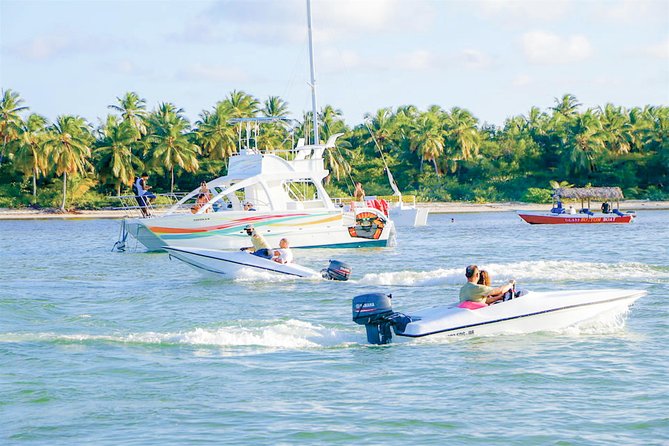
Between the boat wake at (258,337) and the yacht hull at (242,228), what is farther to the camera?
the yacht hull at (242,228)

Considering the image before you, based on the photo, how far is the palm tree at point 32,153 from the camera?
7412cm

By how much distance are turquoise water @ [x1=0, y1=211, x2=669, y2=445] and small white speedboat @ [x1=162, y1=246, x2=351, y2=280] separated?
1.01 ft

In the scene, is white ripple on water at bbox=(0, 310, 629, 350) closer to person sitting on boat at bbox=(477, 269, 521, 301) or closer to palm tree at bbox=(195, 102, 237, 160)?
person sitting on boat at bbox=(477, 269, 521, 301)

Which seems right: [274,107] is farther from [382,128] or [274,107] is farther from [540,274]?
[540,274]

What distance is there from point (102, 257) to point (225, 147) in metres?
45.7

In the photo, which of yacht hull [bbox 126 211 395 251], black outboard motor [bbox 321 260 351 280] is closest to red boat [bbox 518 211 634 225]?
yacht hull [bbox 126 211 395 251]

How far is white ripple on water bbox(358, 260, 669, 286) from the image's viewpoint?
23011 millimetres

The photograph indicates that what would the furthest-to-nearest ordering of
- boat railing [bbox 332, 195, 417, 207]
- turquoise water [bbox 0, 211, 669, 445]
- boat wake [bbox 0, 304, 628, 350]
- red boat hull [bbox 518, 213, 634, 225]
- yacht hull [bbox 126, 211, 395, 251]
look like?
1. red boat hull [bbox 518, 213, 634, 225]
2. boat railing [bbox 332, 195, 417, 207]
3. yacht hull [bbox 126, 211, 395, 251]
4. boat wake [bbox 0, 304, 628, 350]
5. turquoise water [bbox 0, 211, 669, 445]

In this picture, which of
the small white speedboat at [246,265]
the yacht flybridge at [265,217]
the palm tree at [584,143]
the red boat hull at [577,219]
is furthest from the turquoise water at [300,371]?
the palm tree at [584,143]

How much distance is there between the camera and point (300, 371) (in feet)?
42.4

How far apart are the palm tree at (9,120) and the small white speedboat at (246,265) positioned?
58963 mm

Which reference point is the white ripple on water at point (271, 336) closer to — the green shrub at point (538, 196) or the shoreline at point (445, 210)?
the shoreline at point (445, 210)

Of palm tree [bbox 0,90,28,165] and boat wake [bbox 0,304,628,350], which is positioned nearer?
boat wake [bbox 0,304,628,350]

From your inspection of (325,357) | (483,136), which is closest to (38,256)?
(325,357)
